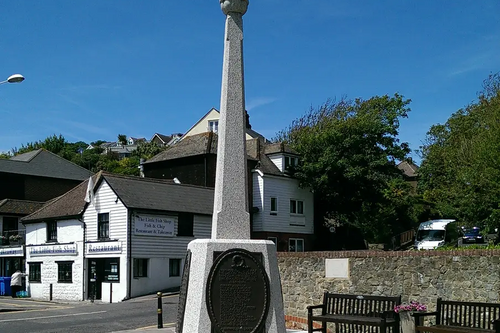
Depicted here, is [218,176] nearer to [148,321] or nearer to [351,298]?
[351,298]

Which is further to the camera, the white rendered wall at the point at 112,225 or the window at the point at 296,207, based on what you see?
the window at the point at 296,207

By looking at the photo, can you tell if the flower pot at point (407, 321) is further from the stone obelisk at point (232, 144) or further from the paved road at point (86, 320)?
the paved road at point (86, 320)

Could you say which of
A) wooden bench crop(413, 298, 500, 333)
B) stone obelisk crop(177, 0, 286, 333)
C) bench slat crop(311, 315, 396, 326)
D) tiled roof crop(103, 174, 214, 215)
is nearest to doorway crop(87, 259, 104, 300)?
tiled roof crop(103, 174, 214, 215)

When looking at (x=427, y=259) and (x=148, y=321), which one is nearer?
(x=427, y=259)

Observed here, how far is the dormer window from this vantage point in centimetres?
4141

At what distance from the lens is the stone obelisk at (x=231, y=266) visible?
8.45 meters

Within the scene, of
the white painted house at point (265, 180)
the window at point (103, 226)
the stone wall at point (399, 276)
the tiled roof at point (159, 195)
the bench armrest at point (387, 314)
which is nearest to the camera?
the bench armrest at point (387, 314)

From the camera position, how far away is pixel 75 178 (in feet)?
165

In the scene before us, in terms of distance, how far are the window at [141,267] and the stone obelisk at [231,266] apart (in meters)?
21.7

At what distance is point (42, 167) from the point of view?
49.0m

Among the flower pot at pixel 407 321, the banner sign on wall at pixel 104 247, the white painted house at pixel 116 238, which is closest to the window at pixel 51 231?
the white painted house at pixel 116 238

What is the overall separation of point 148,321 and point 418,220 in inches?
1576

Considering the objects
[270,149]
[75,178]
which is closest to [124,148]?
[75,178]

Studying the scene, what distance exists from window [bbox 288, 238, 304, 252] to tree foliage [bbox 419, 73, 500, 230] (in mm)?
9620
